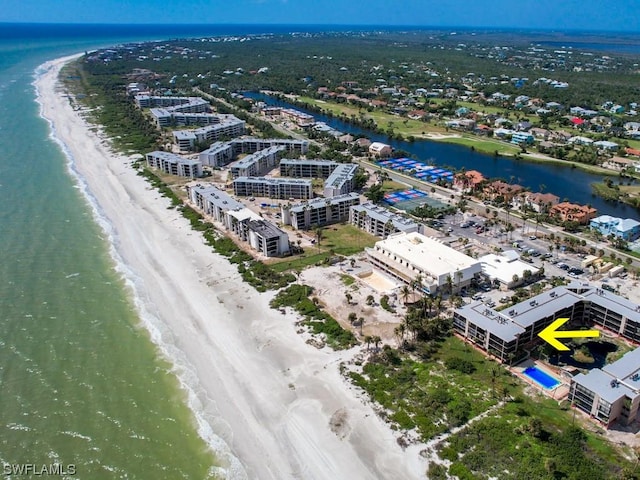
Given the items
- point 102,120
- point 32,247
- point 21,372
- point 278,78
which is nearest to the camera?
point 21,372

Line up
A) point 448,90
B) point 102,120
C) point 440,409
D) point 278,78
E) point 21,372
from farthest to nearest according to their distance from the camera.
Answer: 1. point 278,78
2. point 448,90
3. point 102,120
4. point 21,372
5. point 440,409

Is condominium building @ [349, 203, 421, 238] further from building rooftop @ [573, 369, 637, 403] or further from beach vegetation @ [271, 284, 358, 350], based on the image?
building rooftop @ [573, 369, 637, 403]

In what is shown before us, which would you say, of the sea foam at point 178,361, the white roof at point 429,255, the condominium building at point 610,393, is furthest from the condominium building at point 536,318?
the sea foam at point 178,361

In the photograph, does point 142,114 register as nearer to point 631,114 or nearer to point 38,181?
point 38,181

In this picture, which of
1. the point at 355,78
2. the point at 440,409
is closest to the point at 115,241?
the point at 440,409

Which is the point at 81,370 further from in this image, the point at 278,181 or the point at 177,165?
the point at 177,165

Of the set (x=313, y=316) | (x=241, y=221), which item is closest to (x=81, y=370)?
(x=313, y=316)

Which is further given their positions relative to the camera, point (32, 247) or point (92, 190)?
point (92, 190)

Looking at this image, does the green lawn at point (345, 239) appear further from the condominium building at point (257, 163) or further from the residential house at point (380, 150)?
the residential house at point (380, 150)

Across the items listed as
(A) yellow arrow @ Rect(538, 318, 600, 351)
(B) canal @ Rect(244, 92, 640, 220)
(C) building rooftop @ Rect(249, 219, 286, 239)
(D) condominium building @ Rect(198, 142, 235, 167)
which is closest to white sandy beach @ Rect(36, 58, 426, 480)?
(C) building rooftop @ Rect(249, 219, 286, 239)
